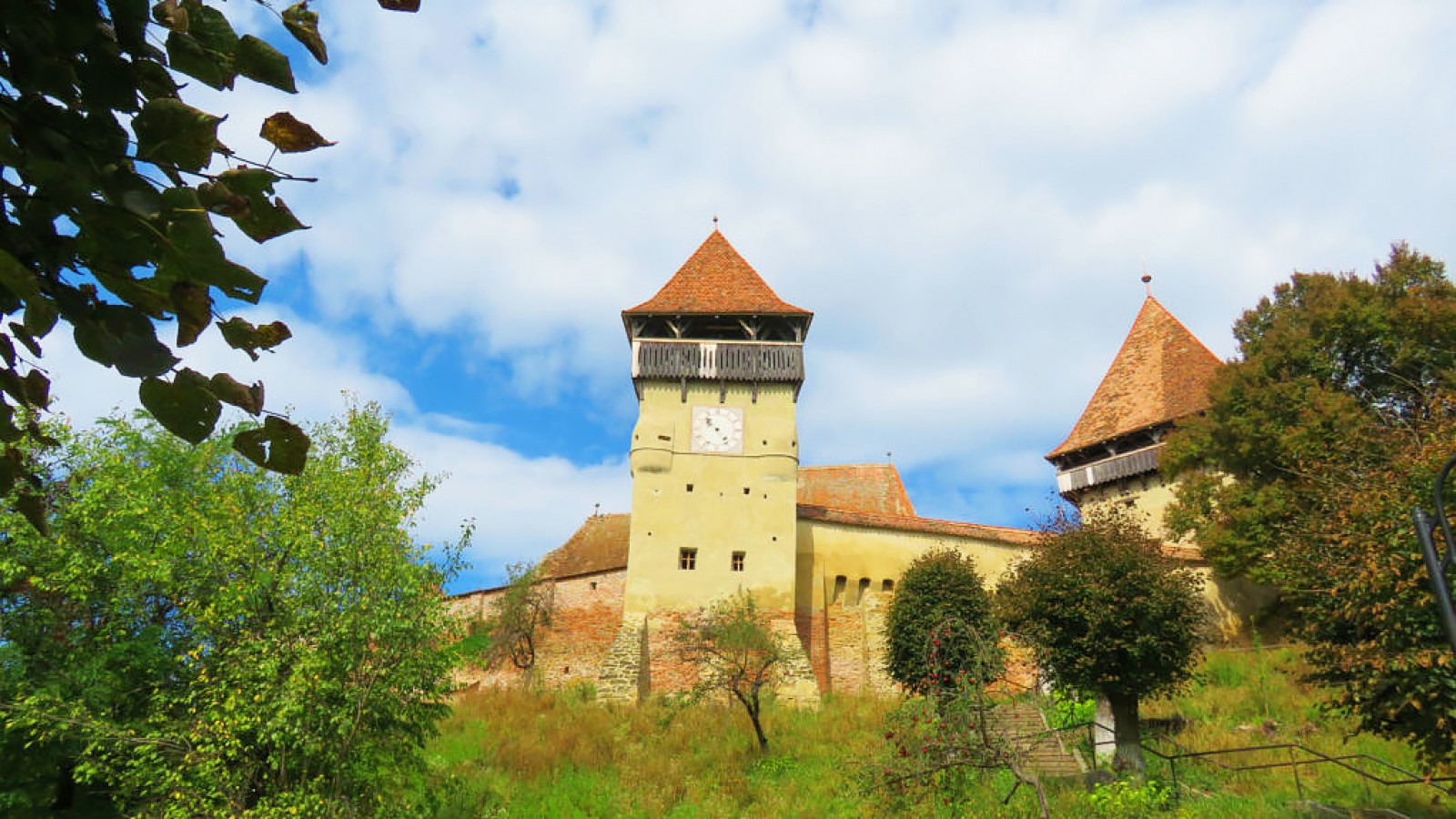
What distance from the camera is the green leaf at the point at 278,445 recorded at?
6.67 ft

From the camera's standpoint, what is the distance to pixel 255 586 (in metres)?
12.6

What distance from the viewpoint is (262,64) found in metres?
2.08

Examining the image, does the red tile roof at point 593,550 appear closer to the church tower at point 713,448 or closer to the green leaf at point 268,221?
the church tower at point 713,448

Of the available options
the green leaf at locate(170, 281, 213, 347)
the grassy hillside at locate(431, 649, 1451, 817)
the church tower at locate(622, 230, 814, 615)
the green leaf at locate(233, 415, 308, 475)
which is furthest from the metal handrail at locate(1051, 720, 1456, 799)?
the green leaf at locate(170, 281, 213, 347)

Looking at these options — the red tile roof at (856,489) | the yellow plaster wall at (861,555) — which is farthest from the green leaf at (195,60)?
the red tile roof at (856,489)

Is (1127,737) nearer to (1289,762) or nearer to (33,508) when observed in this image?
(1289,762)

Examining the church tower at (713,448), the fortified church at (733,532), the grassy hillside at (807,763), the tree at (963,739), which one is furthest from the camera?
the church tower at (713,448)

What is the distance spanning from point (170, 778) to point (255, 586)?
2964 mm

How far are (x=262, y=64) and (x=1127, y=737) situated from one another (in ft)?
49.6

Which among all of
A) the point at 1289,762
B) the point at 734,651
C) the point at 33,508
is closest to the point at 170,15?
the point at 33,508

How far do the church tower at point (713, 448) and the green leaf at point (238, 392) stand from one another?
22.3 metres

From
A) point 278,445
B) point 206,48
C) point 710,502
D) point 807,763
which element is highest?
point 710,502

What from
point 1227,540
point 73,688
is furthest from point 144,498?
point 1227,540

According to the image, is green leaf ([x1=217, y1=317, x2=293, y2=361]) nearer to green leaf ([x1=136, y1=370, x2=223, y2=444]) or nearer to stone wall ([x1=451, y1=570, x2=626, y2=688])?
green leaf ([x1=136, y1=370, x2=223, y2=444])
